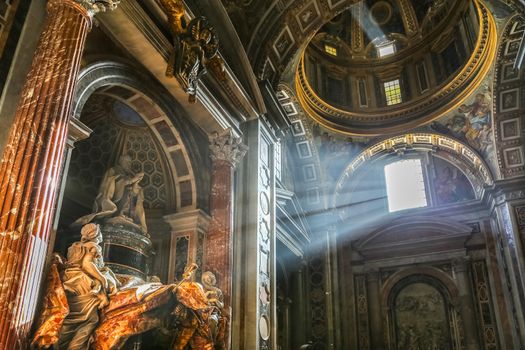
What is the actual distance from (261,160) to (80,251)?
5.26 metres

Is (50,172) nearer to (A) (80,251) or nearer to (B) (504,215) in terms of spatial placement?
(A) (80,251)

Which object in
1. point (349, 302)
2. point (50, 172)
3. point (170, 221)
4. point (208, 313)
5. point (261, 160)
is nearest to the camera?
point (50, 172)

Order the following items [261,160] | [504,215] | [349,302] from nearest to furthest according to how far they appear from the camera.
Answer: [261,160] < [504,215] < [349,302]

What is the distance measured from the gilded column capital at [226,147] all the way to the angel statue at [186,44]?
137cm

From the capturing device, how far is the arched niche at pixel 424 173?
14.3 metres

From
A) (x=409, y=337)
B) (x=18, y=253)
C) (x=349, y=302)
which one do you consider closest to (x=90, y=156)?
(x=18, y=253)

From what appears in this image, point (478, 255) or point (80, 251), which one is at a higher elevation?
point (478, 255)

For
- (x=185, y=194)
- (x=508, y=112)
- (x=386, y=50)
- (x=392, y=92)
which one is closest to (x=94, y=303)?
(x=185, y=194)

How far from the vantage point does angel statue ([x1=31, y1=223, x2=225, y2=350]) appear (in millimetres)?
4250

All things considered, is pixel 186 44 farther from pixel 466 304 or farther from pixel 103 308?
pixel 466 304

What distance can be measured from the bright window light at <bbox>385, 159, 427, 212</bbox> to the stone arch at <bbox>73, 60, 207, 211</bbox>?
8.70 metres

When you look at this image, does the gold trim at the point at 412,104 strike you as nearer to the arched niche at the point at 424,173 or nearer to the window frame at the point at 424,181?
the arched niche at the point at 424,173

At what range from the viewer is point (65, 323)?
4.39 meters

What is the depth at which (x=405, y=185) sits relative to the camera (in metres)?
15.7
